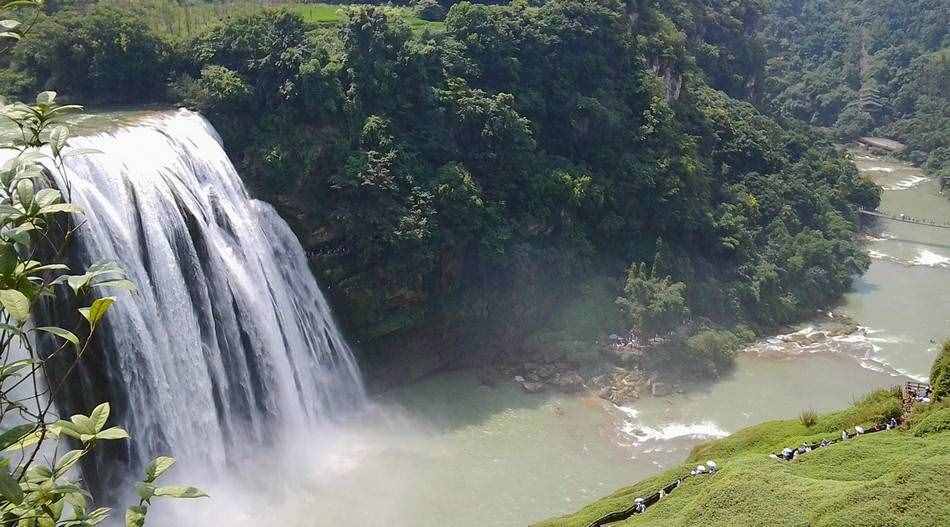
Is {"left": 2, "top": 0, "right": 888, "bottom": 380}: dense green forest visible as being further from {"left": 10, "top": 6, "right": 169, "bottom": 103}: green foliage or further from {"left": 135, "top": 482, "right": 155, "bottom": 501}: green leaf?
{"left": 135, "top": 482, "right": 155, "bottom": 501}: green leaf

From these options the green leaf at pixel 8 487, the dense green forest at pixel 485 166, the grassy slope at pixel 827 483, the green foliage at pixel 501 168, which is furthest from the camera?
the green foliage at pixel 501 168

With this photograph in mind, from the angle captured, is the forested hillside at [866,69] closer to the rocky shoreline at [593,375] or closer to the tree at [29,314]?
the rocky shoreline at [593,375]

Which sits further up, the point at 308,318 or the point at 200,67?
the point at 200,67

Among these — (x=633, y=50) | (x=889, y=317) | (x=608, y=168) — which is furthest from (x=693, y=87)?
(x=889, y=317)

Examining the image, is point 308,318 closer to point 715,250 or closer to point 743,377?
point 743,377

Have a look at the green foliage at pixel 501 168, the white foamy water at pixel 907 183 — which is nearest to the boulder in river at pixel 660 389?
the green foliage at pixel 501 168

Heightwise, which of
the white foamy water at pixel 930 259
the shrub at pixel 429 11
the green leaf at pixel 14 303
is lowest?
the white foamy water at pixel 930 259

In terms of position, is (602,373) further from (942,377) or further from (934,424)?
(934,424)
